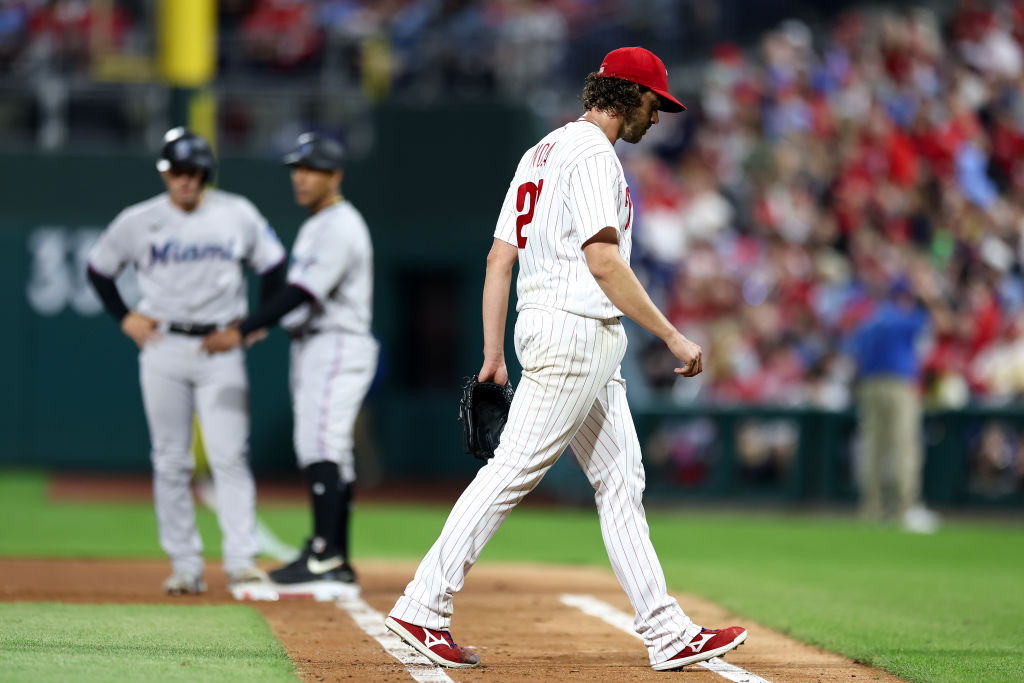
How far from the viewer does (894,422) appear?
12633 mm

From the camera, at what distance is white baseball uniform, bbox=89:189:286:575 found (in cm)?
699

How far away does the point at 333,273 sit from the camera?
7.11 m

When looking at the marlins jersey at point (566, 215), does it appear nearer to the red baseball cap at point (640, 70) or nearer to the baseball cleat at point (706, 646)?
the red baseball cap at point (640, 70)

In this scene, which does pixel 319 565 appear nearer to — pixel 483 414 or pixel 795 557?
pixel 483 414

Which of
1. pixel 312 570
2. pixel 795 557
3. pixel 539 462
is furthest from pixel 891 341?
pixel 539 462

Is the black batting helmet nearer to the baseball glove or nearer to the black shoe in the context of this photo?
the black shoe

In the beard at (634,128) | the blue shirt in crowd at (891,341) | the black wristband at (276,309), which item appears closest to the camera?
the beard at (634,128)

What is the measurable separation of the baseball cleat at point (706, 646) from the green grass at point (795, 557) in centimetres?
70

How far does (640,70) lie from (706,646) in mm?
2013

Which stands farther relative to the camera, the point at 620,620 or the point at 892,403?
the point at 892,403

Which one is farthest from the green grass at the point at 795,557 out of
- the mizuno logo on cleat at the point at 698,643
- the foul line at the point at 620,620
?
the mizuno logo on cleat at the point at 698,643

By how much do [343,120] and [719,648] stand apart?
12.4 m

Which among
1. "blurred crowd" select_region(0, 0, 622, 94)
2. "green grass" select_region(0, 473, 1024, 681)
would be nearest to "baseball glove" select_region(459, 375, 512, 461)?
"green grass" select_region(0, 473, 1024, 681)

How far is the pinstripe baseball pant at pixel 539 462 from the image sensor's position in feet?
16.2
